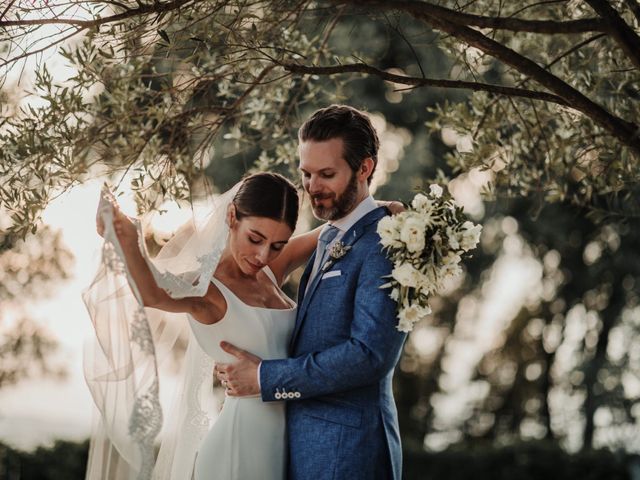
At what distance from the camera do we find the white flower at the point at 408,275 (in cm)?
368

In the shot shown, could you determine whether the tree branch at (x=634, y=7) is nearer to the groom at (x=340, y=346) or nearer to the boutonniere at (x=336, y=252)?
the groom at (x=340, y=346)

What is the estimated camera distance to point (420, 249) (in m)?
3.71

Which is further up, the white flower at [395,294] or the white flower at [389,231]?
the white flower at [389,231]

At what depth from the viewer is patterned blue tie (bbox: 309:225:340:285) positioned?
417 centimetres

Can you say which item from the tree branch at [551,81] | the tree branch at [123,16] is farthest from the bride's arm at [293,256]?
the tree branch at [123,16]

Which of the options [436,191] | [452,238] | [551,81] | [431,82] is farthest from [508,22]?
[452,238]

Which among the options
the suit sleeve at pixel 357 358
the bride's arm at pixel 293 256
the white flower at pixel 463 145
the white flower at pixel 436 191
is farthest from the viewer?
the white flower at pixel 463 145

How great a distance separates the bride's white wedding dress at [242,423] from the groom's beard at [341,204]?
0.49 metres

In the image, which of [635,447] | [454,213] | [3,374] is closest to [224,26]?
[454,213]

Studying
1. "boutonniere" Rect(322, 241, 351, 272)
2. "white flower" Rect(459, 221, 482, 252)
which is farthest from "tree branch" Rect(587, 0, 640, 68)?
"boutonniere" Rect(322, 241, 351, 272)

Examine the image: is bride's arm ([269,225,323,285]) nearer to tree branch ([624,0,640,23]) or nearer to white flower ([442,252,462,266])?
white flower ([442,252,462,266])

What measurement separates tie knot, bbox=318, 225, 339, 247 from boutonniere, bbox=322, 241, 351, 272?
0.56 ft

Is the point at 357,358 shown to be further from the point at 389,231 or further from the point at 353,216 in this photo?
the point at 353,216

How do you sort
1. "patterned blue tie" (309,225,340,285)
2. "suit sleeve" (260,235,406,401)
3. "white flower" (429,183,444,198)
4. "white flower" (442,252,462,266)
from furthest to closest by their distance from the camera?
"patterned blue tie" (309,225,340,285) < "white flower" (429,183,444,198) < "white flower" (442,252,462,266) < "suit sleeve" (260,235,406,401)
